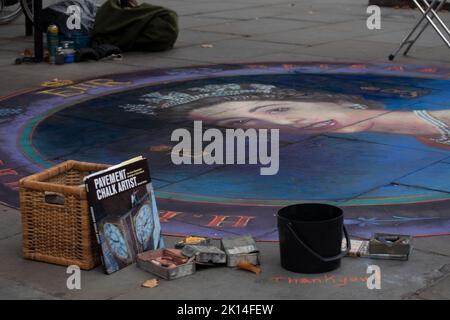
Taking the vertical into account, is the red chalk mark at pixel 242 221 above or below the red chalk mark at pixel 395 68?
below

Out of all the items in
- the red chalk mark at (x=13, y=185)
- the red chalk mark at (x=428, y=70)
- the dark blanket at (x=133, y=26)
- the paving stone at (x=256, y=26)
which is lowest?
the red chalk mark at (x=13, y=185)

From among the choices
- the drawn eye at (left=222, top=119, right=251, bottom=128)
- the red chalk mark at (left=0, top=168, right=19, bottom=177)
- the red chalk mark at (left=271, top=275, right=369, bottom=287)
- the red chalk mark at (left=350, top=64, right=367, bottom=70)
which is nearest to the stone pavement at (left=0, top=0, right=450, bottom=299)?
the red chalk mark at (left=271, top=275, right=369, bottom=287)

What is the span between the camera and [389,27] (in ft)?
54.9

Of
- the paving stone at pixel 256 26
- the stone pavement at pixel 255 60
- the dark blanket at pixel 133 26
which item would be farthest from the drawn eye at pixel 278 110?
the paving stone at pixel 256 26

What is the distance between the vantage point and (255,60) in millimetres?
13203

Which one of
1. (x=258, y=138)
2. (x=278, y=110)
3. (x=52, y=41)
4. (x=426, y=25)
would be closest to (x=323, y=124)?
(x=278, y=110)

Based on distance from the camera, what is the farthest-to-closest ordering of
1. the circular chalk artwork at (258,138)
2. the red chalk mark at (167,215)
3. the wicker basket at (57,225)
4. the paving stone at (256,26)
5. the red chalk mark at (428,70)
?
the paving stone at (256,26)
the red chalk mark at (428,70)
the circular chalk artwork at (258,138)
the red chalk mark at (167,215)
the wicker basket at (57,225)

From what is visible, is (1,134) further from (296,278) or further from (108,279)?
(296,278)

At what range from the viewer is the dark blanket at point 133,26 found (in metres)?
13.6

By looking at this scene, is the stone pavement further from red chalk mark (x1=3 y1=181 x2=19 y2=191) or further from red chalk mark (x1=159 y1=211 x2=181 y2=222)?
red chalk mark (x1=159 y1=211 x2=181 y2=222)

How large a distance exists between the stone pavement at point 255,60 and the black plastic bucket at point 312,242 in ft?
0.26

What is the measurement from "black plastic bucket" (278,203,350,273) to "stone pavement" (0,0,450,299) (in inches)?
3.1

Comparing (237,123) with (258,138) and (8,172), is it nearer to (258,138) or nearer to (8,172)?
(258,138)

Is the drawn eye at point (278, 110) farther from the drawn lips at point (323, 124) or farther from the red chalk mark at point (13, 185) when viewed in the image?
the red chalk mark at point (13, 185)
